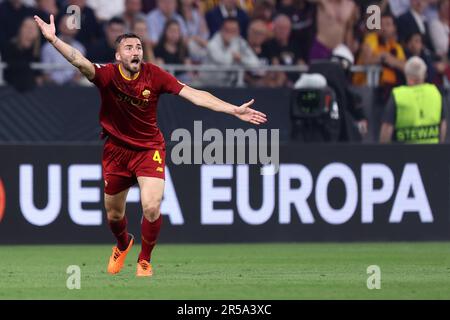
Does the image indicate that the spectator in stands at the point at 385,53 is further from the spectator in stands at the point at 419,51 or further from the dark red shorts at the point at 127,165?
the dark red shorts at the point at 127,165

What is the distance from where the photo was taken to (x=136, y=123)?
11781 millimetres

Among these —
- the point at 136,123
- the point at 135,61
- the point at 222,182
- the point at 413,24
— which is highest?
the point at 413,24

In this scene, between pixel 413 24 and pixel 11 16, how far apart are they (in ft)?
19.2

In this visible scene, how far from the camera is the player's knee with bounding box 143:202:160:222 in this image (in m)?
11.5

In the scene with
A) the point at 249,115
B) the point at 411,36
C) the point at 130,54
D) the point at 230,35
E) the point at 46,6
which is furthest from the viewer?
the point at 411,36

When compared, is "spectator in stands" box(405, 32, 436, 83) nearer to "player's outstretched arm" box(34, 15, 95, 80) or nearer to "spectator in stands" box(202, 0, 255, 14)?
"spectator in stands" box(202, 0, 255, 14)

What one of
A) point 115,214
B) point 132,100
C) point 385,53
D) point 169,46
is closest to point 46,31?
point 132,100

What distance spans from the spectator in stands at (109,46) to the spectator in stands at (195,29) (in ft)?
4.41

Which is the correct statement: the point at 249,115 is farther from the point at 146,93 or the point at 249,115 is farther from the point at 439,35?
the point at 439,35

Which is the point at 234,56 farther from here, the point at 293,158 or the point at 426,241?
the point at 426,241

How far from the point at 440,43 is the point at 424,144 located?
12.6 ft

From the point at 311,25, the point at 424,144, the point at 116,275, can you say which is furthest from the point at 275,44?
the point at 116,275

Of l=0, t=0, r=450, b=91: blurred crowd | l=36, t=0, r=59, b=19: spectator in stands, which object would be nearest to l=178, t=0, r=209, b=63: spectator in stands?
l=0, t=0, r=450, b=91: blurred crowd

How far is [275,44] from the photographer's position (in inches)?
746
